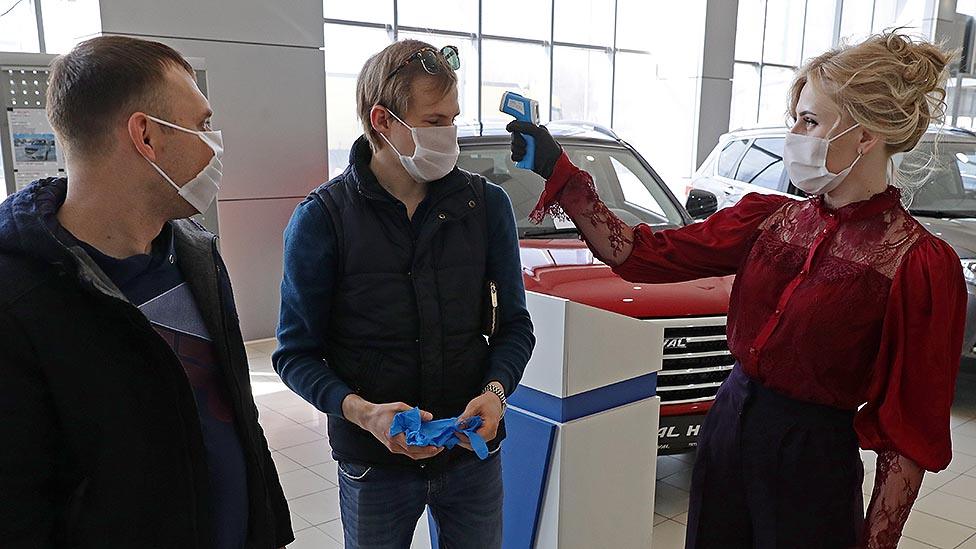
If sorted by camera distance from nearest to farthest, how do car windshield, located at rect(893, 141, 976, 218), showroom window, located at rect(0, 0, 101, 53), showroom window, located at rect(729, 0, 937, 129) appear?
car windshield, located at rect(893, 141, 976, 218) < showroom window, located at rect(0, 0, 101, 53) < showroom window, located at rect(729, 0, 937, 129)

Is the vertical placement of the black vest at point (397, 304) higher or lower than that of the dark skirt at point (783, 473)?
higher

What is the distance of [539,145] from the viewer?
1.89 m

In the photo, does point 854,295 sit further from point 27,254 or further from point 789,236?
point 27,254

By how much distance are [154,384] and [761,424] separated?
123cm

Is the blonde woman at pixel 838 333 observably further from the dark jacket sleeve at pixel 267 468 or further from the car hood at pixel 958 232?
the car hood at pixel 958 232

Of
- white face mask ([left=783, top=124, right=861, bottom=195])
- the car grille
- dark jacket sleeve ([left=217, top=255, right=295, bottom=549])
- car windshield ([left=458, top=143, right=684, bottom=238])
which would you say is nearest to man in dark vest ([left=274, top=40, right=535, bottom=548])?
dark jacket sleeve ([left=217, top=255, right=295, bottom=549])

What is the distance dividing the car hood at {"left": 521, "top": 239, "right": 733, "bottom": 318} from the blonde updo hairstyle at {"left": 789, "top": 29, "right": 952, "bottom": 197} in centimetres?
165

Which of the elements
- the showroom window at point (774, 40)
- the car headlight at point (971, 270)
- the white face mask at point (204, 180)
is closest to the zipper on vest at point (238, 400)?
the white face mask at point (204, 180)

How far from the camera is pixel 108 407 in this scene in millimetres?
1129

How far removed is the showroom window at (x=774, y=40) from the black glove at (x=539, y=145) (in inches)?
391

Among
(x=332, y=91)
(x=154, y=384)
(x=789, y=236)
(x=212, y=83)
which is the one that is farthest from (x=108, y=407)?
(x=332, y=91)

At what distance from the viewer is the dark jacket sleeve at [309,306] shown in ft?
5.35

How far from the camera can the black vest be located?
166 centimetres

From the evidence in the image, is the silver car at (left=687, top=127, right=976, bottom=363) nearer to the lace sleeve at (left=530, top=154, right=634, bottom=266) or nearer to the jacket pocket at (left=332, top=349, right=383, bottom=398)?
the lace sleeve at (left=530, top=154, right=634, bottom=266)
